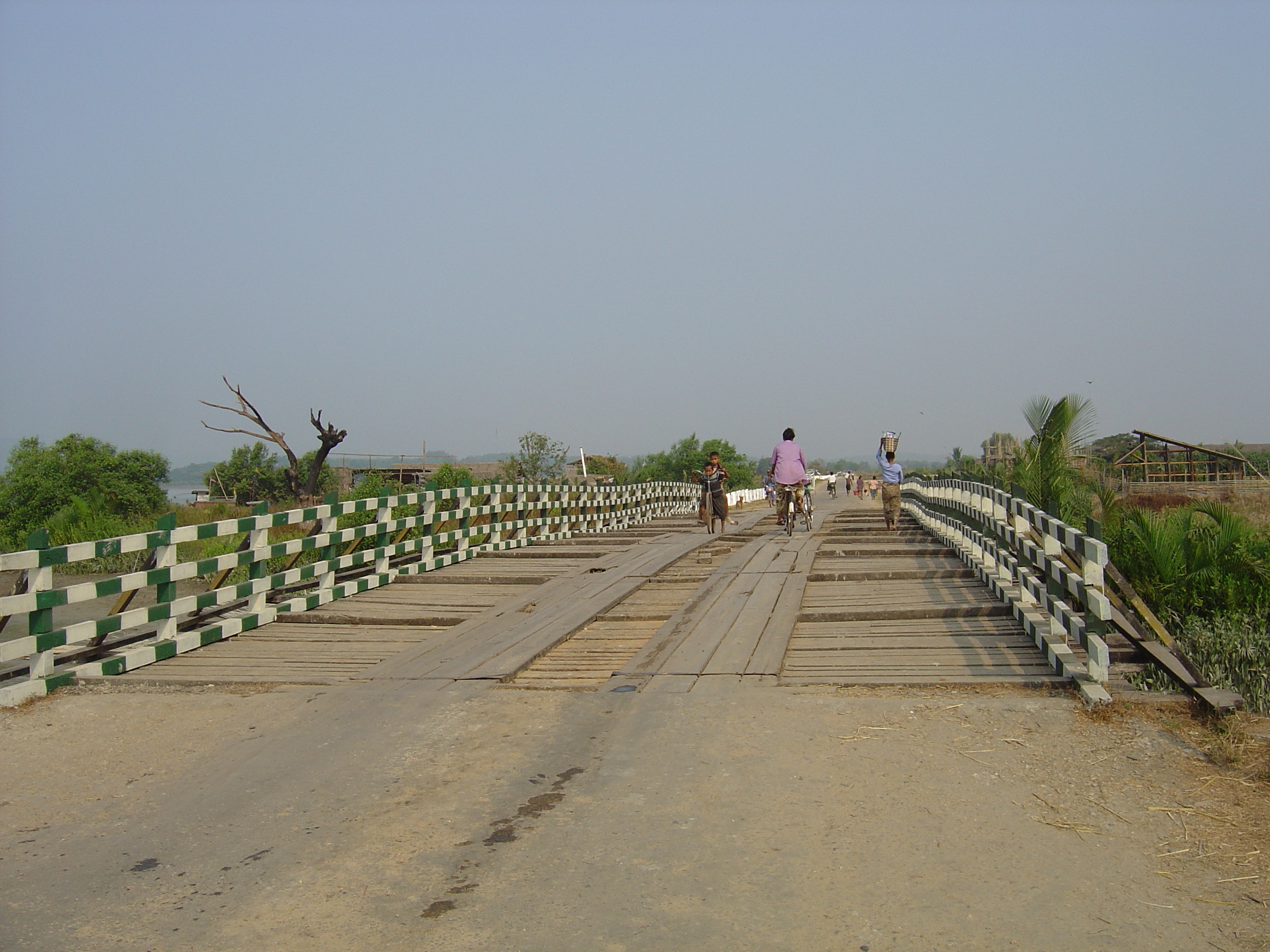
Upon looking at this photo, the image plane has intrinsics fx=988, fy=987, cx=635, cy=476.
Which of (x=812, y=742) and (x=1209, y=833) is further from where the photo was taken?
(x=812, y=742)

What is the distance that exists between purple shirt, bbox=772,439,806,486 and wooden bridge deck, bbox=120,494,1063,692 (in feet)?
12.3

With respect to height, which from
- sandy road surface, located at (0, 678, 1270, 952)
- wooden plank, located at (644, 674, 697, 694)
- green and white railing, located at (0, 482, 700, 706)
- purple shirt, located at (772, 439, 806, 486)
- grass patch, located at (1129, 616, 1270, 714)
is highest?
purple shirt, located at (772, 439, 806, 486)

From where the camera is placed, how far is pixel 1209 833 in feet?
14.6

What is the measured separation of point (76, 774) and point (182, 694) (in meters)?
1.71

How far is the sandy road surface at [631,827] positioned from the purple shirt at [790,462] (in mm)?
11336

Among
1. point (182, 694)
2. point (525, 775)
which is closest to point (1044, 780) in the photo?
point (525, 775)

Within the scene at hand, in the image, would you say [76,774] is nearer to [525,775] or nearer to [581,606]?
[525,775]

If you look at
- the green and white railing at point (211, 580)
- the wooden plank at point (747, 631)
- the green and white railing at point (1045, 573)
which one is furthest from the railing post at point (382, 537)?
the green and white railing at point (1045, 573)

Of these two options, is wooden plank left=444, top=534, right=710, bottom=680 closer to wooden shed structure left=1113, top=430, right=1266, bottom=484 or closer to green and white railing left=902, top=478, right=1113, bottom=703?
green and white railing left=902, top=478, right=1113, bottom=703

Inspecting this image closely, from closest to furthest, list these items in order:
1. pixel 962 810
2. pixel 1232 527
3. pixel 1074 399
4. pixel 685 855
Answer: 1. pixel 685 855
2. pixel 962 810
3. pixel 1232 527
4. pixel 1074 399

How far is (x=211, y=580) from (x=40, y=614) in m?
3.87

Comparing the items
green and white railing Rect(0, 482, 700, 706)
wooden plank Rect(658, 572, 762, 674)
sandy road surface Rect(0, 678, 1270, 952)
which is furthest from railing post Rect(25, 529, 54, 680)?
wooden plank Rect(658, 572, 762, 674)

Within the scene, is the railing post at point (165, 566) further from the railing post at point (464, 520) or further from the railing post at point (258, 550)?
the railing post at point (464, 520)

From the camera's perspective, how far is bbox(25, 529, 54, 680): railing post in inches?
284
